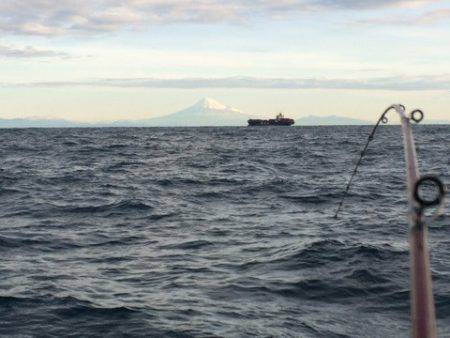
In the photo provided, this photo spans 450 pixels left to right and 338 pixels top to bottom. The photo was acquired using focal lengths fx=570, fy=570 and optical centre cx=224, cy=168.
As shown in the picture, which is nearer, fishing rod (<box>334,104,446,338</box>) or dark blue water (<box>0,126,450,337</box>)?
fishing rod (<box>334,104,446,338</box>)

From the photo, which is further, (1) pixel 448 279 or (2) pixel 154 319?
(1) pixel 448 279

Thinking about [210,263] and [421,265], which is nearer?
[421,265]

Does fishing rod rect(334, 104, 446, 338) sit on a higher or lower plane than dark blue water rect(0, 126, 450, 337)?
higher

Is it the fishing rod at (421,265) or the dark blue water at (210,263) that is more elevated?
the fishing rod at (421,265)

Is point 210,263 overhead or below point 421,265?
below

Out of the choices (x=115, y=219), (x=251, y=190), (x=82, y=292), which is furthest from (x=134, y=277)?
(x=251, y=190)

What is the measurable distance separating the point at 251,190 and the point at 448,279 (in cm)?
1490

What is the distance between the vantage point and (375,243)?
14.1 meters

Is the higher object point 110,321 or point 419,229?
point 419,229

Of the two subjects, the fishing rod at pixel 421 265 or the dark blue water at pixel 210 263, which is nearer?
the fishing rod at pixel 421 265

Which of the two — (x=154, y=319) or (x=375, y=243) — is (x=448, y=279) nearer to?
(x=375, y=243)

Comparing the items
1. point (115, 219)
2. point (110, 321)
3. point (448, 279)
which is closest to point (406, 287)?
point (448, 279)

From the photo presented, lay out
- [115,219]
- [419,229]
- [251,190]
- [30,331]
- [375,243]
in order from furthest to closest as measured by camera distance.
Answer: [251,190], [115,219], [375,243], [30,331], [419,229]

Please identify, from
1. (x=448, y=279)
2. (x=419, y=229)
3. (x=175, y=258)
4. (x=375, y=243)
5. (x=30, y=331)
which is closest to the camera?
(x=419, y=229)
